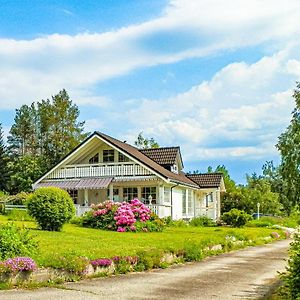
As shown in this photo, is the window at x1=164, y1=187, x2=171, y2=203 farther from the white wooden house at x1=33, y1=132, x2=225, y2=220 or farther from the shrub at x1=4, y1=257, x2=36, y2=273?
the shrub at x1=4, y1=257, x2=36, y2=273

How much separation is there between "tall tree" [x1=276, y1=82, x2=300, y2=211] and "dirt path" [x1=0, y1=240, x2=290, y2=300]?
1767 cm

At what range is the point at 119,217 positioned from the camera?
26078 mm

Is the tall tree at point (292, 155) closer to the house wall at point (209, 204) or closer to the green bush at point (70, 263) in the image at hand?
the house wall at point (209, 204)

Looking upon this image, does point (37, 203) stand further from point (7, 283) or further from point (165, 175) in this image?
point (165, 175)

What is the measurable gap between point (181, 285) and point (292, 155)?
23.1 metres

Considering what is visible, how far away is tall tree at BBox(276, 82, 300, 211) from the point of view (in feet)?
103

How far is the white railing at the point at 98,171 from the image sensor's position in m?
37.6

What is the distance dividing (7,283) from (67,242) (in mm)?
6982

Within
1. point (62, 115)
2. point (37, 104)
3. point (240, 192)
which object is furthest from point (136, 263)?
point (37, 104)

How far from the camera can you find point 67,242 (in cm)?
1722

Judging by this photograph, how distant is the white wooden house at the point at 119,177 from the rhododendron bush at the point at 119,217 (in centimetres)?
759

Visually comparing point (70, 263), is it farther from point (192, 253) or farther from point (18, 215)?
point (18, 215)

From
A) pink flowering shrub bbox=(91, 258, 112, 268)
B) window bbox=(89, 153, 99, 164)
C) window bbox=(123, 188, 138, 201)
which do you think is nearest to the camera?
pink flowering shrub bbox=(91, 258, 112, 268)

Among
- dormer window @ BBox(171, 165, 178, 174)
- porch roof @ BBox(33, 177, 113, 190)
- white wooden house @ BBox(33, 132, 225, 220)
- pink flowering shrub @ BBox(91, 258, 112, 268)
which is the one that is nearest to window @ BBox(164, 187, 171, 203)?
white wooden house @ BBox(33, 132, 225, 220)
